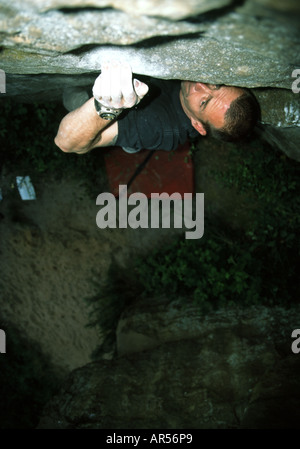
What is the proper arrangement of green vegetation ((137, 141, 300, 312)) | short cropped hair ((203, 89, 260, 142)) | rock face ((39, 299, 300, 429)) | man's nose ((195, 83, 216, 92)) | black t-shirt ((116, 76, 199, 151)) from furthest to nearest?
green vegetation ((137, 141, 300, 312)) → rock face ((39, 299, 300, 429)) → black t-shirt ((116, 76, 199, 151)) → short cropped hair ((203, 89, 260, 142)) → man's nose ((195, 83, 216, 92))

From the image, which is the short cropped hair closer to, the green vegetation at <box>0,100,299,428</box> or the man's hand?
the man's hand

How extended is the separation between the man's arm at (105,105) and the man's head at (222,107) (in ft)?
2.35

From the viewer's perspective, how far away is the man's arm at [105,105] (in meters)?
1.77

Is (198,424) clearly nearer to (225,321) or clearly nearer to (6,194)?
(225,321)

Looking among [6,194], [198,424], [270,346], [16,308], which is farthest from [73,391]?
[6,194]

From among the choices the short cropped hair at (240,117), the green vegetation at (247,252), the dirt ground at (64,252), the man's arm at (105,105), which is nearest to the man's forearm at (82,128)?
the man's arm at (105,105)

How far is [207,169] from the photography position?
4.71 meters

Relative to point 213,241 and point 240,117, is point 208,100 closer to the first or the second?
point 240,117

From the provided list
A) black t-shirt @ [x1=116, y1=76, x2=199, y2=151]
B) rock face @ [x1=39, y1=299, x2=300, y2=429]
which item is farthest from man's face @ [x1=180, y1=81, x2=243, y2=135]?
rock face @ [x1=39, y1=299, x2=300, y2=429]

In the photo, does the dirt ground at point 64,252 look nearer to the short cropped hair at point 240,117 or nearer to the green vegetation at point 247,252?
the green vegetation at point 247,252

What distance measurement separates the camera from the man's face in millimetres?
2475

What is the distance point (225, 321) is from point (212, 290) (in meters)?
0.47

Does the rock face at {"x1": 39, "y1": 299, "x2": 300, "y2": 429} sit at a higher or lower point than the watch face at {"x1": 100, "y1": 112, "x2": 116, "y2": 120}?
lower
